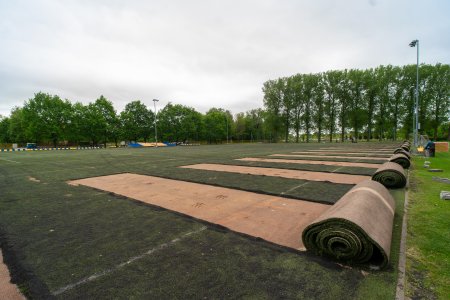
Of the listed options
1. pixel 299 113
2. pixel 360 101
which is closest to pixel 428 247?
pixel 360 101

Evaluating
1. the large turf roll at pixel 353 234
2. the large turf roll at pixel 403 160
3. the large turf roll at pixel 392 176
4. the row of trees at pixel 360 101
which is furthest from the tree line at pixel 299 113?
the large turf roll at pixel 353 234

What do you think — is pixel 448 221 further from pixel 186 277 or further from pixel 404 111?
pixel 404 111

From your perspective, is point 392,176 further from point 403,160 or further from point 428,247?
point 403,160

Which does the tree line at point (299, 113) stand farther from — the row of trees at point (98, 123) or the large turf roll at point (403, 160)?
the large turf roll at point (403, 160)

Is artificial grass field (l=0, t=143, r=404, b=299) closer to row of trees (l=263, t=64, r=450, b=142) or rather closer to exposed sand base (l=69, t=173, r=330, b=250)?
exposed sand base (l=69, t=173, r=330, b=250)

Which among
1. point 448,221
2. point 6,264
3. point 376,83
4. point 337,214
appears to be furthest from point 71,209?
point 376,83

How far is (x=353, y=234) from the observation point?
121 inches

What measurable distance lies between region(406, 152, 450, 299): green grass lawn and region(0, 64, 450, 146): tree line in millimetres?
61140

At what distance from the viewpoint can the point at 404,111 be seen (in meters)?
54.5

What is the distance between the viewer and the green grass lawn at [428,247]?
8.71ft

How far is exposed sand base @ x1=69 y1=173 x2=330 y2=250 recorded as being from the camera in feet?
14.3

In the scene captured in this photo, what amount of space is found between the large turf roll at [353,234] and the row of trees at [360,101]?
64169 mm

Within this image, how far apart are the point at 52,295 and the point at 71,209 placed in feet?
12.7

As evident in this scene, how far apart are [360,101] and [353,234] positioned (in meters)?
66.5
